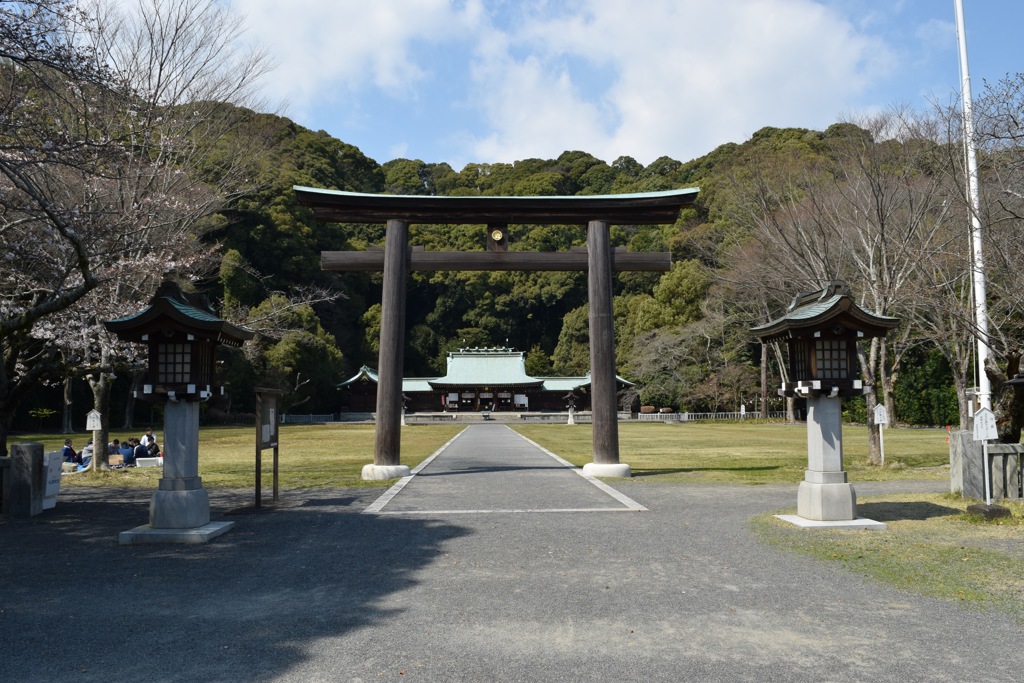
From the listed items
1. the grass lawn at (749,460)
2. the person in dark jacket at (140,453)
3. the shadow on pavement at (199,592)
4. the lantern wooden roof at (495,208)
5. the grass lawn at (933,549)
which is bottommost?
the grass lawn at (749,460)

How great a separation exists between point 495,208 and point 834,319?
7697 millimetres

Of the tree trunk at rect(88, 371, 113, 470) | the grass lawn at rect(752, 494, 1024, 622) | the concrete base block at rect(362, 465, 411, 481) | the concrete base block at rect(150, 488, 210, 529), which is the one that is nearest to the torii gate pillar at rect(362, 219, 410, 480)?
the concrete base block at rect(362, 465, 411, 481)

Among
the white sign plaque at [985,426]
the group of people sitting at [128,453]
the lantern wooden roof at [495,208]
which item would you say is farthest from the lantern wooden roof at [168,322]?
the white sign plaque at [985,426]

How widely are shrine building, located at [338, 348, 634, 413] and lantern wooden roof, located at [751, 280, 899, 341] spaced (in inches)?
1930

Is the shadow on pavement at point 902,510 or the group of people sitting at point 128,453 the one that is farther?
the group of people sitting at point 128,453

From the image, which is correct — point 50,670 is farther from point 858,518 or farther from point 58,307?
point 858,518

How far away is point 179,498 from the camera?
28.4 feet

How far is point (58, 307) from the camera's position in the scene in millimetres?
8664

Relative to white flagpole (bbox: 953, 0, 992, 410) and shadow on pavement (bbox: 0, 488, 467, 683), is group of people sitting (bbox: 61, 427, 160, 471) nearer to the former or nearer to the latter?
shadow on pavement (bbox: 0, 488, 467, 683)

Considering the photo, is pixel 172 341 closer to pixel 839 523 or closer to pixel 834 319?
pixel 834 319

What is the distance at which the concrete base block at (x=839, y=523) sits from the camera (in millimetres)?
8656

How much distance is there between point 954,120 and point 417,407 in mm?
51981

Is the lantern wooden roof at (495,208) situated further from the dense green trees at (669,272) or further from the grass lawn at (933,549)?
the grass lawn at (933,549)

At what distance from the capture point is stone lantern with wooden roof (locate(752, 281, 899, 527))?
9.02 meters
